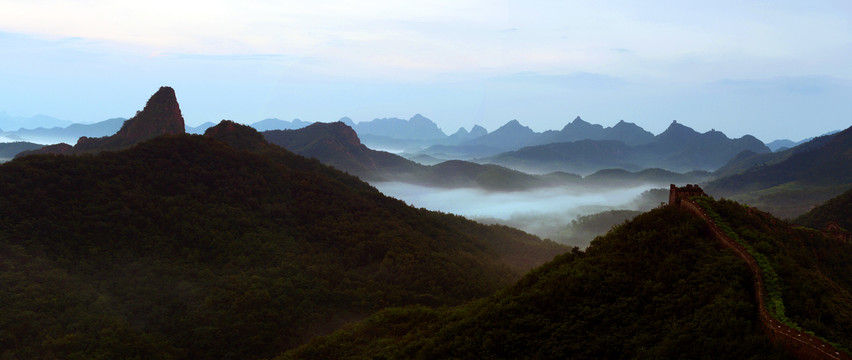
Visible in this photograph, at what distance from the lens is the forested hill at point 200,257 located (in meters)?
41.2

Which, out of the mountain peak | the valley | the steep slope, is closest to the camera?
the valley

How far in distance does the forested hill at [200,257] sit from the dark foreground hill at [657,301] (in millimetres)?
19399

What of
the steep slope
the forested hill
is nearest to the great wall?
the forested hill

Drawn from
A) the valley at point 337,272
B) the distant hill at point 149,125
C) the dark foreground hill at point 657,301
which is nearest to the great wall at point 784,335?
the valley at point 337,272

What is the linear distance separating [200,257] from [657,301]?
48785 mm

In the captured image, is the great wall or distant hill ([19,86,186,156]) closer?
the great wall

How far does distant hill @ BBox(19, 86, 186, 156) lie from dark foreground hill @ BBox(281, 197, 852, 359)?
120 m

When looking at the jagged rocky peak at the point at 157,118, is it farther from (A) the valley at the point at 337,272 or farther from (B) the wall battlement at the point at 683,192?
(B) the wall battlement at the point at 683,192

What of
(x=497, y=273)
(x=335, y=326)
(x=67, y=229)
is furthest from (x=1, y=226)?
(x=497, y=273)

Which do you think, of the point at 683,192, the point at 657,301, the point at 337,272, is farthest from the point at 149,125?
the point at 657,301

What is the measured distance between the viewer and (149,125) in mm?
129250

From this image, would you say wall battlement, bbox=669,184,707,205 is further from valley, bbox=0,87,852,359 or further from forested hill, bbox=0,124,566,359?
forested hill, bbox=0,124,566,359

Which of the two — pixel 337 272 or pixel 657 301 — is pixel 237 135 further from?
pixel 657 301

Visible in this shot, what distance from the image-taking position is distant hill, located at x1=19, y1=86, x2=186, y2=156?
417ft
